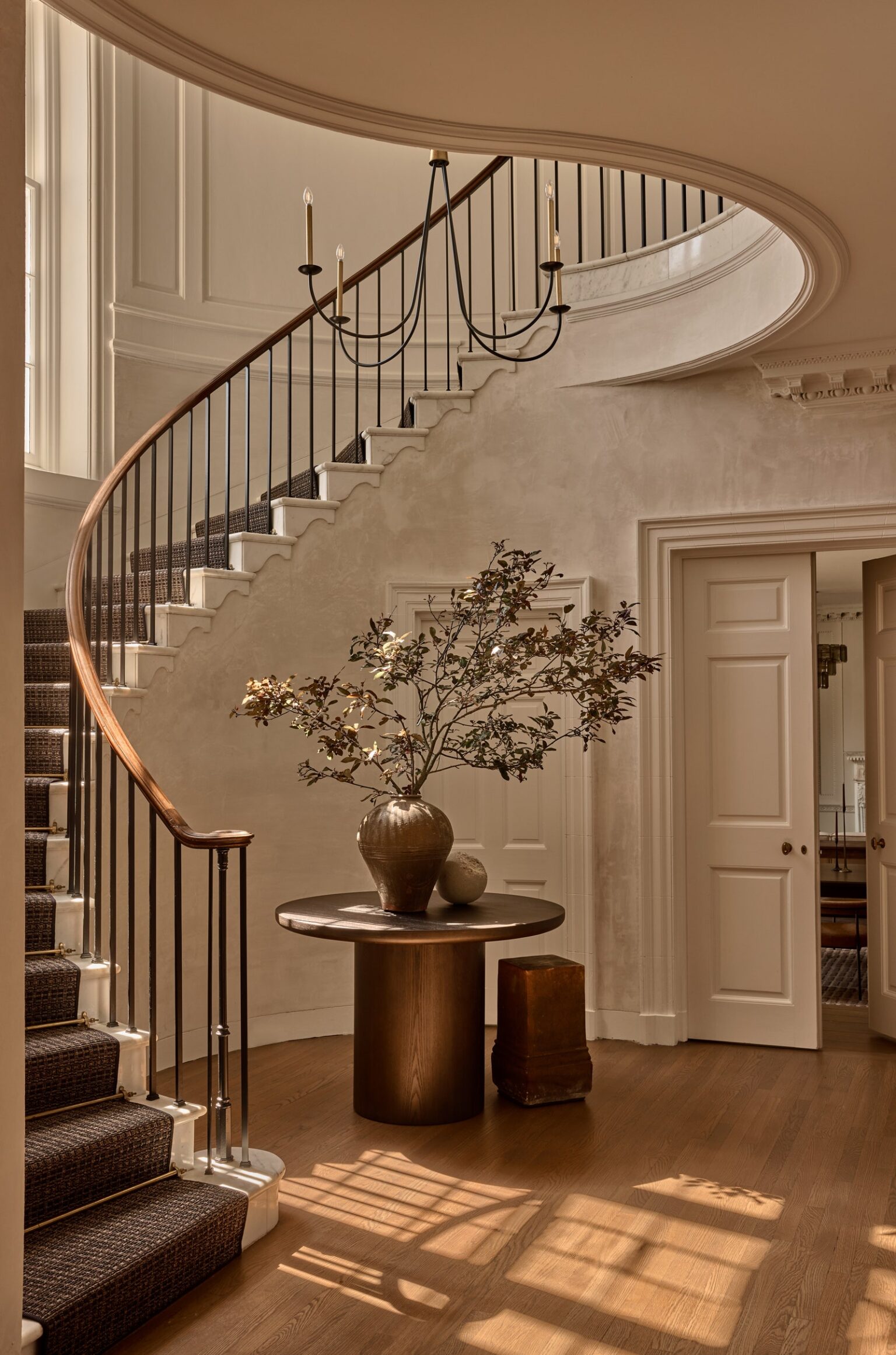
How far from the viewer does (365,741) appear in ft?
18.6

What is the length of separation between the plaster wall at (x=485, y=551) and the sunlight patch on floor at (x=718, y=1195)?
5.74ft

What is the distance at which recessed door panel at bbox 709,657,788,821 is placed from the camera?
5461mm

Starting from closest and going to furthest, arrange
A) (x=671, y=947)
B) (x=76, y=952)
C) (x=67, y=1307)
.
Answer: (x=67, y=1307) → (x=76, y=952) → (x=671, y=947)

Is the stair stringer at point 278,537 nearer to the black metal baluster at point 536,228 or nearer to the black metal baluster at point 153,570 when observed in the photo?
the black metal baluster at point 153,570

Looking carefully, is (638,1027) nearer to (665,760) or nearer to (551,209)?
(665,760)

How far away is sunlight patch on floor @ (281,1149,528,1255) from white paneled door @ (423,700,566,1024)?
189cm

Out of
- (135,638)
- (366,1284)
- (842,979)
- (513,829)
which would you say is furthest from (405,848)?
(842,979)

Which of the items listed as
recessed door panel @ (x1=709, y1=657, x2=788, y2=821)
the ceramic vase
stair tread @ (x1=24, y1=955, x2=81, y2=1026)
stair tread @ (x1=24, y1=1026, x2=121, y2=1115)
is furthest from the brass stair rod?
recessed door panel @ (x1=709, y1=657, x2=788, y2=821)

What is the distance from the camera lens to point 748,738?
217 inches

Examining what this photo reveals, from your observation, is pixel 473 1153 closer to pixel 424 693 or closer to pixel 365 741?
pixel 424 693

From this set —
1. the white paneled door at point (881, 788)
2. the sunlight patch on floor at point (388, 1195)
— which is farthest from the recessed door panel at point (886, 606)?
the sunlight patch on floor at point (388, 1195)

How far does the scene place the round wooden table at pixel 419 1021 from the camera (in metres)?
4.30

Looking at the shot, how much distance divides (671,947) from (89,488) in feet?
13.2

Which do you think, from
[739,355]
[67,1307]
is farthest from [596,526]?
[67,1307]
